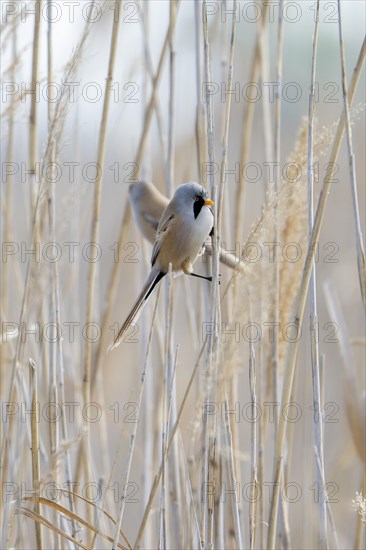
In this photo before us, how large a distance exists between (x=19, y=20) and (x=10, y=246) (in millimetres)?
584

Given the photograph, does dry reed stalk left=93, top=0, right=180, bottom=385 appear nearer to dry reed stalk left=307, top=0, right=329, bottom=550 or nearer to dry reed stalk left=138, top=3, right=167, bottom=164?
dry reed stalk left=138, top=3, right=167, bottom=164

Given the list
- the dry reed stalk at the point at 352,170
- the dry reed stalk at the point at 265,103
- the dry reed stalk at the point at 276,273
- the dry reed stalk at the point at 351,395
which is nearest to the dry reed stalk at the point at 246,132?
the dry reed stalk at the point at 265,103

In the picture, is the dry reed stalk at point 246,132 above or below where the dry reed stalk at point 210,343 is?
above

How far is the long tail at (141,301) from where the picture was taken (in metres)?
1.62

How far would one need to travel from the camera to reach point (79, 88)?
6.45ft

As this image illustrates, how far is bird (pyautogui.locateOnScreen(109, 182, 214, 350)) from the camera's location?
1.79 m

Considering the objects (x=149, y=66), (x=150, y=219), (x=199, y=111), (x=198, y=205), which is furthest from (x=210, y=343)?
(x=150, y=219)

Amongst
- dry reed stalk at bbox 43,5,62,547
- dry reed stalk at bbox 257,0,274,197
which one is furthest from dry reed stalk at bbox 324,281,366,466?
dry reed stalk at bbox 43,5,62,547

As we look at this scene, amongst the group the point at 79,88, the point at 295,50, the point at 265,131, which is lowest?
the point at 265,131

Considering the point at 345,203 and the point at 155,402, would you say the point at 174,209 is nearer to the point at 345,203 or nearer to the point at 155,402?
the point at 155,402

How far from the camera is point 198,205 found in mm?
1802

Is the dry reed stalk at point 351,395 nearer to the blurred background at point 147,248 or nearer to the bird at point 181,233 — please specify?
the blurred background at point 147,248

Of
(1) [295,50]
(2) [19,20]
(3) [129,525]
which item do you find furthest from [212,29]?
(1) [295,50]

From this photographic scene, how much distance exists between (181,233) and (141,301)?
0.81ft
